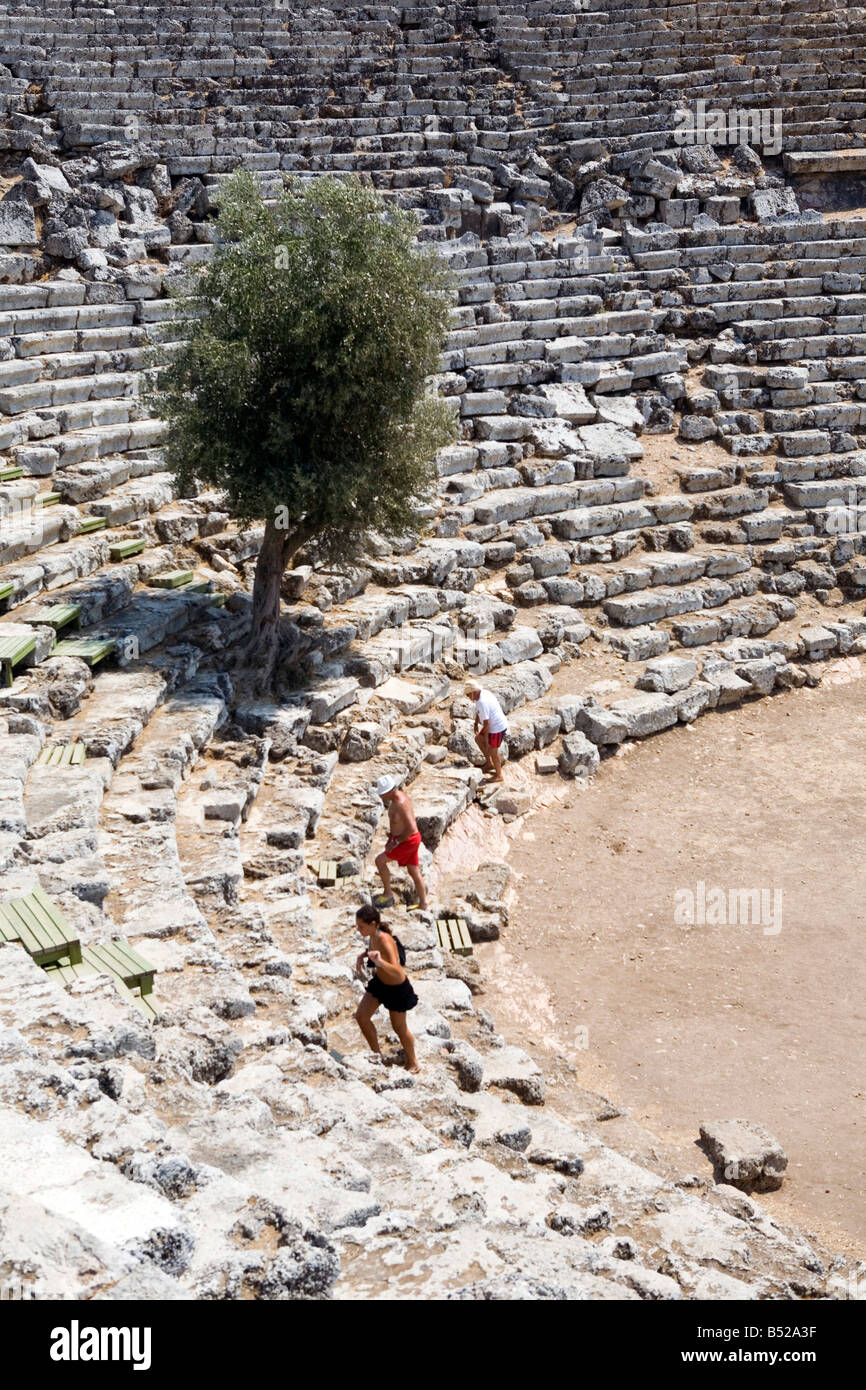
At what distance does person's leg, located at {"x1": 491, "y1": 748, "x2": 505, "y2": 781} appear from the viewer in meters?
14.1

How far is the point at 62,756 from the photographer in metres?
11.1

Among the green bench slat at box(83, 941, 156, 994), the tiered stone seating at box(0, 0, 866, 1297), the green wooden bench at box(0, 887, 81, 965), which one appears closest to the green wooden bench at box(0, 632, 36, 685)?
the tiered stone seating at box(0, 0, 866, 1297)

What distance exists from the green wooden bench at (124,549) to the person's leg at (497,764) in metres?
4.25

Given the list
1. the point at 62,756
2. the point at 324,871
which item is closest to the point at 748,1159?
the point at 324,871

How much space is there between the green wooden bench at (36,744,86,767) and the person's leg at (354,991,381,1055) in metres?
3.36

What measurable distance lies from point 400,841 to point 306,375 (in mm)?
4522

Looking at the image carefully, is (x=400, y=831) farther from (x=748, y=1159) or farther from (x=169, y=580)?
(x=169, y=580)

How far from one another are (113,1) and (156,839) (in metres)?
20.9

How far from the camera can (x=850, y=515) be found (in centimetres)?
2016

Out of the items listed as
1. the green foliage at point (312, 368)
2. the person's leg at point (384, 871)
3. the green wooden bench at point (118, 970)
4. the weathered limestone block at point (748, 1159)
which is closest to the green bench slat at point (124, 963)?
the green wooden bench at point (118, 970)

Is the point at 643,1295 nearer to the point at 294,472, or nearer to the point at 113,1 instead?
the point at 294,472

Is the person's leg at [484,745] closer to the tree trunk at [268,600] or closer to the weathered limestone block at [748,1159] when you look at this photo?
the tree trunk at [268,600]
